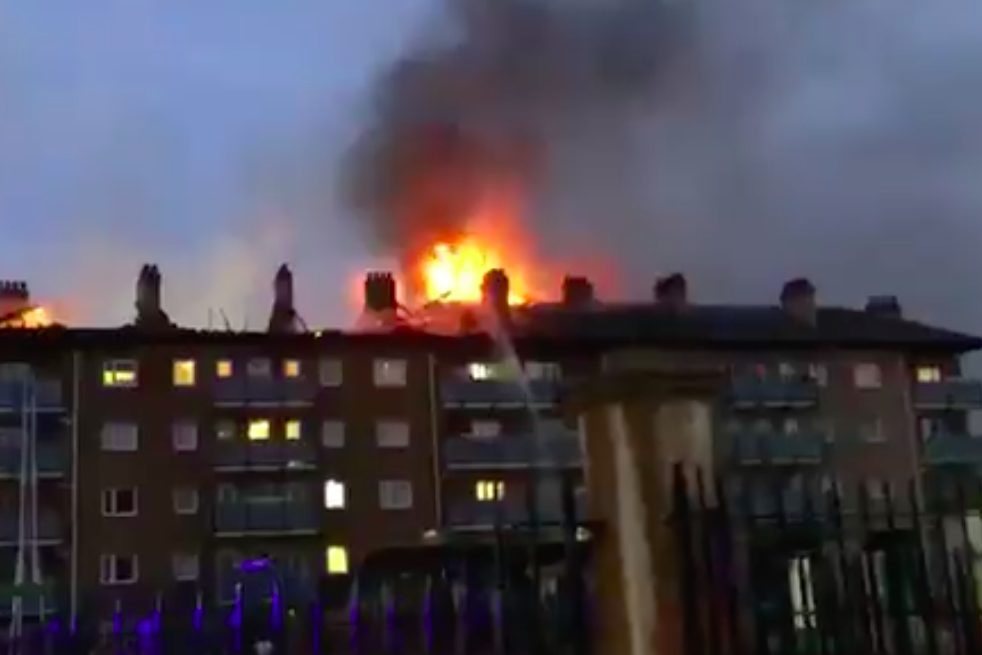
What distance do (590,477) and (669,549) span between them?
2.49 feet

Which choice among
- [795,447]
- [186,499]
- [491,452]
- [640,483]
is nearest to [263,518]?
[186,499]

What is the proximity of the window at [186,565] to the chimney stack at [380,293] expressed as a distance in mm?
16004

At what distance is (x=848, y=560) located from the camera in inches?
392

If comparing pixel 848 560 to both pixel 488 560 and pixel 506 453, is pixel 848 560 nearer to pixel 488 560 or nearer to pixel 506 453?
pixel 488 560

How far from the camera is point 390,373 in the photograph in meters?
63.3

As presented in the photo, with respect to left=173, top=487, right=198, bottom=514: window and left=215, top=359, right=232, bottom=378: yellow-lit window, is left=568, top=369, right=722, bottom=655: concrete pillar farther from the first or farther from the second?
left=215, top=359, right=232, bottom=378: yellow-lit window

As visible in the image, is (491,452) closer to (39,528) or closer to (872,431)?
(39,528)

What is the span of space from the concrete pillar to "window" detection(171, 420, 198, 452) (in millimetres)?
52820

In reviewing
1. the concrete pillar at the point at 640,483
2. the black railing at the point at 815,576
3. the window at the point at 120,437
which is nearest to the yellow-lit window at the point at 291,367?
the window at the point at 120,437

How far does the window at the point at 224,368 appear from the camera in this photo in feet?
202

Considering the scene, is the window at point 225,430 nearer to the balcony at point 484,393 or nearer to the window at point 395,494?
the window at point 395,494

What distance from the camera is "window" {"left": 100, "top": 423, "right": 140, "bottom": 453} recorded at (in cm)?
5928

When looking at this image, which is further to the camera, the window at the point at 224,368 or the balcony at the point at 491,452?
the window at the point at 224,368

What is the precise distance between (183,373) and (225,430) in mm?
3124
